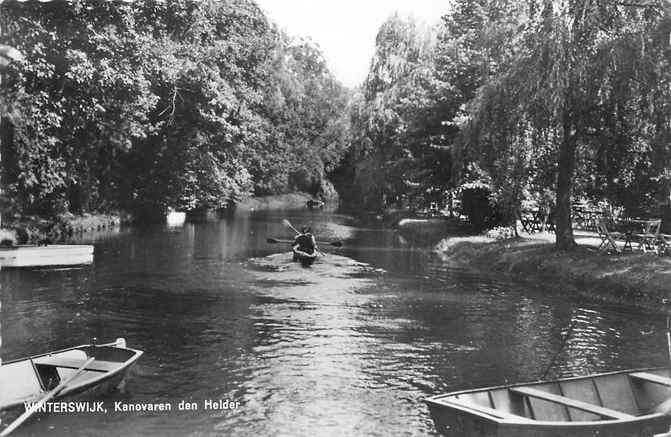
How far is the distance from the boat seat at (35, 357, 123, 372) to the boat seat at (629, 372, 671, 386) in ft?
26.3

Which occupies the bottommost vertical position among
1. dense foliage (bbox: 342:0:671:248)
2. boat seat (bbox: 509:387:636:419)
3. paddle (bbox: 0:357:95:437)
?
paddle (bbox: 0:357:95:437)

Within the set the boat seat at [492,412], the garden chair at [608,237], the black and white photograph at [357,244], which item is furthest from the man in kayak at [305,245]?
the boat seat at [492,412]

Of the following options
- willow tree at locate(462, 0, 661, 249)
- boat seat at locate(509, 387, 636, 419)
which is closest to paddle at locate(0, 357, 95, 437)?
boat seat at locate(509, 387, 636, 419)

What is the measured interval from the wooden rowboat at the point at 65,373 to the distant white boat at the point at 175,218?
123 ft

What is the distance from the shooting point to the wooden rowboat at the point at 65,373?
1059 cm

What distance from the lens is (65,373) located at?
458 inches

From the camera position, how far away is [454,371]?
13523 mm

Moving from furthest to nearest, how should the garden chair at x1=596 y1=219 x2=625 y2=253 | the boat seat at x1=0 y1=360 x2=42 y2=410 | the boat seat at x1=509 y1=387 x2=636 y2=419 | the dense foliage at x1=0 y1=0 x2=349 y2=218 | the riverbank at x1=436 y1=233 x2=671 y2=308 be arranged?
the garden chair at x1=596 y1=219 x2=625 y2=253 → the dense foliage at x1=0 y1=0 x2=349 y2=218 → the riverbank at x1=436 y1=233 x2=671 y2=308 → the boat seat at x1=0 y1=360 x2=42 y2=410 → the boat seat at x1=509 y1=387 x2=636 y2=419

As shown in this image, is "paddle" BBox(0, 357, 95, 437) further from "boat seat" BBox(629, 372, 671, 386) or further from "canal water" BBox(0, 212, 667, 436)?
"boat seat" BBox(629, 372, 671, 386)

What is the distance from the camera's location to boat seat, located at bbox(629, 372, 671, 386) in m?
10.9

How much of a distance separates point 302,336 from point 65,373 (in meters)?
5.62

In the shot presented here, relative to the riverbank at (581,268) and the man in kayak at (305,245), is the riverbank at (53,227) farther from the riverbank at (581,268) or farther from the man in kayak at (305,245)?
the riverbank at (581,268)

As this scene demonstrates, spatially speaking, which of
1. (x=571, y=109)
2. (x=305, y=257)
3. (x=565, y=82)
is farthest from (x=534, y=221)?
(x=565, y=82)

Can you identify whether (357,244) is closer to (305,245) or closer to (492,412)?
(305,245)
